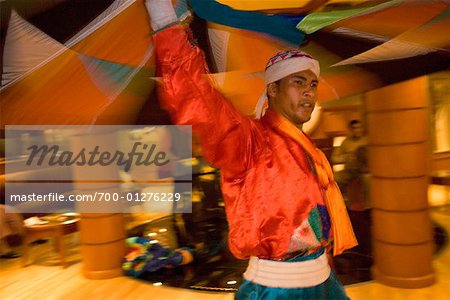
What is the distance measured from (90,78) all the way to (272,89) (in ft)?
2.17

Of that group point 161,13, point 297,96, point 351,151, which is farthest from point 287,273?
point 351,151

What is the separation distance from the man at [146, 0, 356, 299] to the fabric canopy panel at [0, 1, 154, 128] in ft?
0.93

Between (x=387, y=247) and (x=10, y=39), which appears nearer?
(x=10, y=39)

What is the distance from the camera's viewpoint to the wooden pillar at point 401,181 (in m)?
3.12

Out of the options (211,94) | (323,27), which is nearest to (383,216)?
(323,27)

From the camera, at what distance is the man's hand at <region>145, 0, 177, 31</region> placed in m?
1.29

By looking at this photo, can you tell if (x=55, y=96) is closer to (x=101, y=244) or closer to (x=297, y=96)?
(x=297, y=96)

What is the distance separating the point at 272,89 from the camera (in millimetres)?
1567

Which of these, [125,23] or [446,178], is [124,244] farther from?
[446,178]

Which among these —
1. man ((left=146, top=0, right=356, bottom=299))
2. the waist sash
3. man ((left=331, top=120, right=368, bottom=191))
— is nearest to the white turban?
man ((left=146, top=0, right=356, bottom=299))

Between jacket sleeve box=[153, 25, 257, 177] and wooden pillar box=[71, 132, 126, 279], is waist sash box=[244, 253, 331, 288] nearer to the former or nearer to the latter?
jacket sleeve box=[153, 25, 257, 177]

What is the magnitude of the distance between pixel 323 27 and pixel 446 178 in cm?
374

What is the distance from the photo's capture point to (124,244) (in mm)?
3979

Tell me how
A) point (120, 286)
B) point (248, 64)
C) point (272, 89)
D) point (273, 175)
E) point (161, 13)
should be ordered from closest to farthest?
point (161, 13)
point (273, 175)
point (272, 89)
point (248, 64)
point (120, 286)
